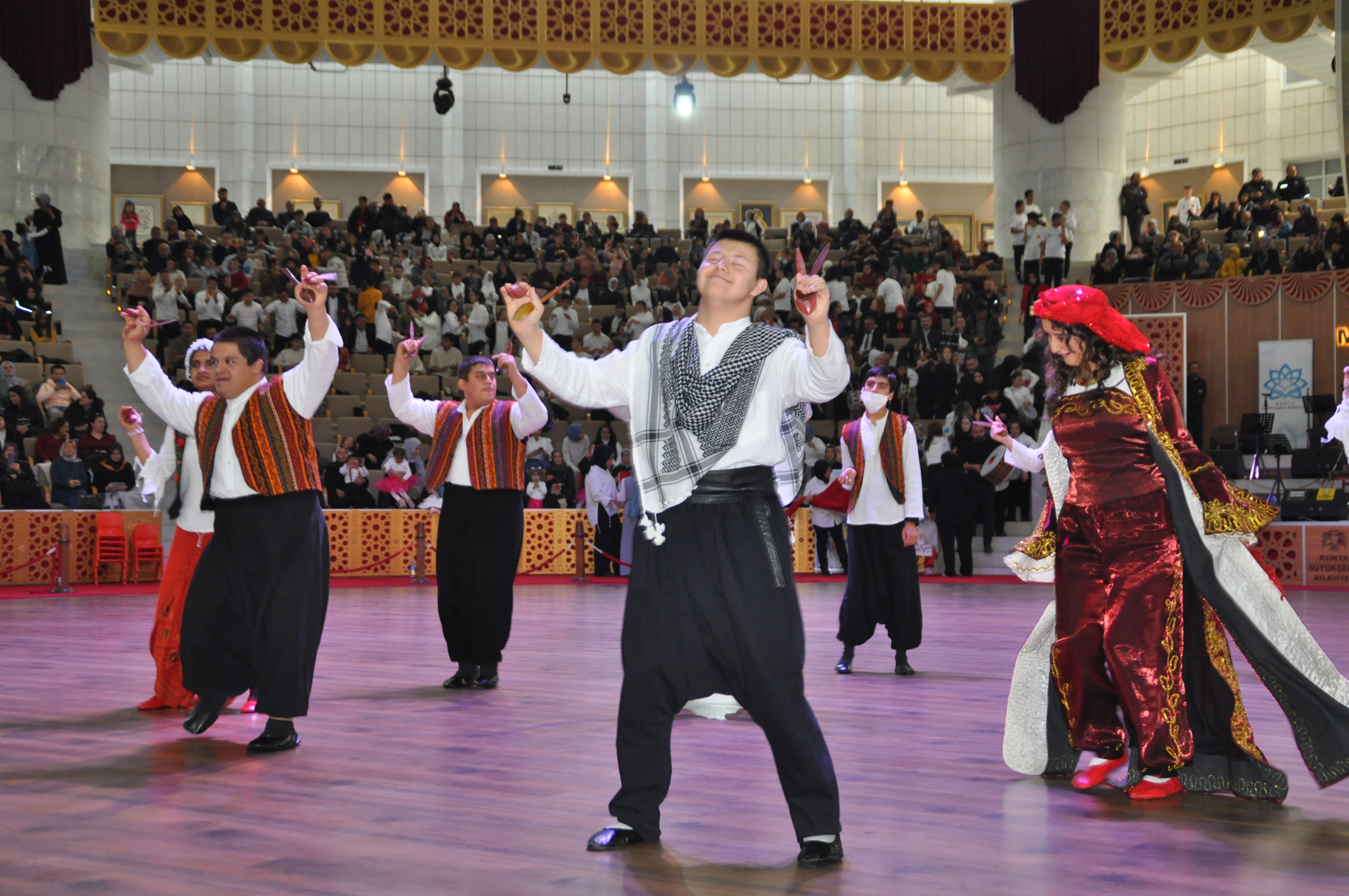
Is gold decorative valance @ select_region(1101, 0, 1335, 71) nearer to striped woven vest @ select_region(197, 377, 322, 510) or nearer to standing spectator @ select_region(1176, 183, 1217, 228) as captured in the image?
standing spectator @ select_region(1176, 183, 1217, 228)

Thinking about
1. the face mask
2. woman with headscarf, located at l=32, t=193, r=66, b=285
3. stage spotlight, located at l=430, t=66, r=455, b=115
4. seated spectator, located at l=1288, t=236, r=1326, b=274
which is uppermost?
stage spotlight, located at l=430, t=66, r=455, b=115

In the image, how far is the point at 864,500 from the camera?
23.1 ft

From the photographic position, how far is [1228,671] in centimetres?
404

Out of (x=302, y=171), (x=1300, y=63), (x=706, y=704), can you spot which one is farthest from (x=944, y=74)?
(x=706, y=704)

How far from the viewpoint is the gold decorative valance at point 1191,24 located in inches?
744

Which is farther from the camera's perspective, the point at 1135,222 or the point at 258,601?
the point at 1135,222

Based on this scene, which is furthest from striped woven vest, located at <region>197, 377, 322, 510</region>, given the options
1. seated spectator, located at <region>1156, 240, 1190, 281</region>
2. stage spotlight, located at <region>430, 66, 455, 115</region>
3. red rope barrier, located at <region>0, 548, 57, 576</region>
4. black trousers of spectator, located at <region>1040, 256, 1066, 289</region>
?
stage spotlight, located at <region>430, 66, 455, 115</region>

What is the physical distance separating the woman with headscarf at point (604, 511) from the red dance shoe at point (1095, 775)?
945 cm

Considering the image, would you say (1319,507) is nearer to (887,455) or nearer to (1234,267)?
(1234,267)

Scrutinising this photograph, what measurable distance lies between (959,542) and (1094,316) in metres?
9.50

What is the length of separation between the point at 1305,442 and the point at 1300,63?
391 inches

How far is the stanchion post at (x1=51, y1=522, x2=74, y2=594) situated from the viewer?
38.8 ft

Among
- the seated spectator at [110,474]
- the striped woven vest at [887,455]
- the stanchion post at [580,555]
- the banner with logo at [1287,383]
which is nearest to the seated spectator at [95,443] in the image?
the seated spectator at [110,474]

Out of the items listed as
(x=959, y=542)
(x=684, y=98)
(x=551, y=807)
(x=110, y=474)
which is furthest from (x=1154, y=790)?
(x=684, y=98)
